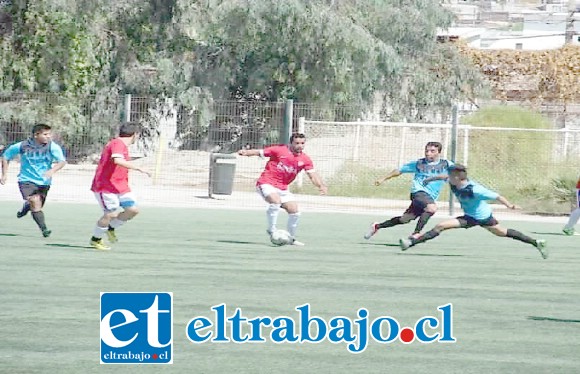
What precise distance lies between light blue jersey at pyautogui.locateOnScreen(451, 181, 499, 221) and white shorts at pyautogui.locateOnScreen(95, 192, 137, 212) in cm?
391

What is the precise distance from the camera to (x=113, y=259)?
15.7 m

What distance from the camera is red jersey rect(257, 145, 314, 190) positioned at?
754 inches

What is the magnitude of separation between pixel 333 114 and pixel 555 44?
2074 inches

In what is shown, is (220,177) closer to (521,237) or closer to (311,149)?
(311,149)

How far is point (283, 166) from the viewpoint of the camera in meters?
19.2

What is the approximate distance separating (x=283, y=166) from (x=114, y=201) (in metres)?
2.91

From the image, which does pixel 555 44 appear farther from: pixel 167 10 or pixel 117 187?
pixel 117 187

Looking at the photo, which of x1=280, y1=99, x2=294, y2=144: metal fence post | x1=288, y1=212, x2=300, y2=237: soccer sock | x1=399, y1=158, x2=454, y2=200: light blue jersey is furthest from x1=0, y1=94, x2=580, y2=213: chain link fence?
x1=288, y1=212, x2=300, y2=237: soccer sock

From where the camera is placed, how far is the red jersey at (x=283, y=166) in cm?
1914

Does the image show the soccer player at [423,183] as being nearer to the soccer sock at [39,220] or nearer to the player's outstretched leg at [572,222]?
the player's outstretched leg at [572,222]

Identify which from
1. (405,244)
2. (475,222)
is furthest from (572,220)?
(405,244)

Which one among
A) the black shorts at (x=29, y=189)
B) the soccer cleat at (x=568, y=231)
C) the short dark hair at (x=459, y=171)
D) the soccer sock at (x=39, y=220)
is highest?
the short dark hair at (x=459, y=171)

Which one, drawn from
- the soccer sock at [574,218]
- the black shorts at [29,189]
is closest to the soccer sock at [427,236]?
the black shorts at [29,189]

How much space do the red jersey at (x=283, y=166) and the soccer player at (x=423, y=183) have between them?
113 centimetres
